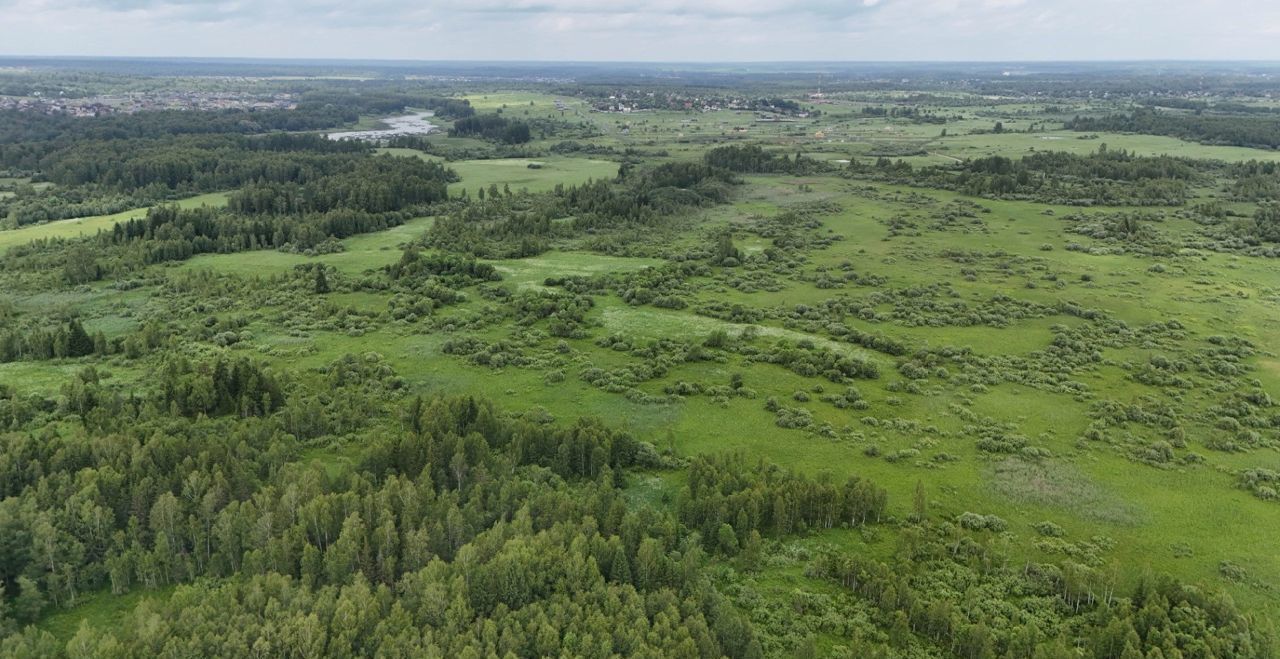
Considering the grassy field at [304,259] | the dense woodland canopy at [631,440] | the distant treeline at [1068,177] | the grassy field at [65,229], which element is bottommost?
the dense woodland canopy at [631,440]

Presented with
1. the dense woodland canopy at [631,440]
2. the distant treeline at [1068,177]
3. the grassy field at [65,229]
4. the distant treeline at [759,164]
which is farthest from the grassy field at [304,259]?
the distant treeline at [1068,177]

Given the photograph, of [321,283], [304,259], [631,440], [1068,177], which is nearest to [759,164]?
[1068,177]

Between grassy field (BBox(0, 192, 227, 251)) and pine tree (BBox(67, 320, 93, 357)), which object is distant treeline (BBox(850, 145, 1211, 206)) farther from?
grassy field (BBox(0, 192, 227, 251))

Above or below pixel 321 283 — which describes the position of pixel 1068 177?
above

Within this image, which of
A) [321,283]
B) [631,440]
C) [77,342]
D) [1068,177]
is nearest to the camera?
[631,440]

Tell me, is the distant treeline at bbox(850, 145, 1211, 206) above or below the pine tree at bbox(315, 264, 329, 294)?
above

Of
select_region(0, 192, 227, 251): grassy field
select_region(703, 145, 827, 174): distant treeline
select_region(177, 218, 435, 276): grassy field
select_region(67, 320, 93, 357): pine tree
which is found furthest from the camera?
select_region(703, 145, 827, 174): distant treeline

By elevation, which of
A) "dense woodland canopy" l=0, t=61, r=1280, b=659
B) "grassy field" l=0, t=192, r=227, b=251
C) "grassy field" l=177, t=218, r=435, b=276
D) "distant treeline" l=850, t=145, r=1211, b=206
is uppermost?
"distant treeline" l=850, t=145, r=1211, b=206

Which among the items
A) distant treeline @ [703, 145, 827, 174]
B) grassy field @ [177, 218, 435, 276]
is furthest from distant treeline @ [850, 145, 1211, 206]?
grassy field @ [177, 218, 435, 276]

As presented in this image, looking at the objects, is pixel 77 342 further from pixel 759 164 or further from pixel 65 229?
pixel 759 164

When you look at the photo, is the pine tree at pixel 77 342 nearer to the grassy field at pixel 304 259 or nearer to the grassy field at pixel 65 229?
the grassy field at pixel 304 259

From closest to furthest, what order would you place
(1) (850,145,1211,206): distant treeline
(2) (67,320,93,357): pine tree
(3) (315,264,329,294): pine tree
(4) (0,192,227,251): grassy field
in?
1. (2) (67,320,93,357): pine tree
2. (3) (315,264,329,294): pine tree
3. (4) (0,192,227,251): grassy field
4. (1) (850,145,1211,206): distant treeline
